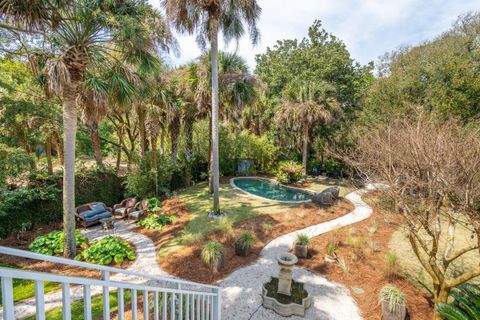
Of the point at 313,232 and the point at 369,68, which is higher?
the point at 369,68

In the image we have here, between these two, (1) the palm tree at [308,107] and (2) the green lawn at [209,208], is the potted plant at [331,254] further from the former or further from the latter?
(1) the palm tree at [308,107]

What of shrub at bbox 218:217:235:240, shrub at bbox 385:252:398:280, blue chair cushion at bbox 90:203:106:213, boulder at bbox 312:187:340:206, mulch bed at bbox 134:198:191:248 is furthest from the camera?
boulder at bbox 312:187:340:206

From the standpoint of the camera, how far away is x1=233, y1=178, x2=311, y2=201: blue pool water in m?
14.7

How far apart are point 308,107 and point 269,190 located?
6818 millimetres

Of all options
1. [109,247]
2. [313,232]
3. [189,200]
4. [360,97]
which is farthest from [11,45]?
[360,97]

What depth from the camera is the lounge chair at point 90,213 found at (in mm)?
10201

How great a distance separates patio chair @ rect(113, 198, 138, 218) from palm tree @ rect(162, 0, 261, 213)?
4.72m

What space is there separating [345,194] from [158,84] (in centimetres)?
1328

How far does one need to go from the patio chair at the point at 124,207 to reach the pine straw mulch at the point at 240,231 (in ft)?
16.5

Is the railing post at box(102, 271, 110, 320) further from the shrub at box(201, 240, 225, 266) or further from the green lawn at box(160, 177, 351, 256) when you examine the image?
the green lawn at box(160, 177, 351, 256)

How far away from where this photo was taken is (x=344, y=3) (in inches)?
358

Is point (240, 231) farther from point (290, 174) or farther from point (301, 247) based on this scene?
point (290, 174)

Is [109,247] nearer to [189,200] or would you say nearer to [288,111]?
[189,200]

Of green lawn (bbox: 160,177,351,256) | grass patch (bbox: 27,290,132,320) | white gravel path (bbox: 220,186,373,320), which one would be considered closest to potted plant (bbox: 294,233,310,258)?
white gravel path (bbox: 220,186,373,320)
